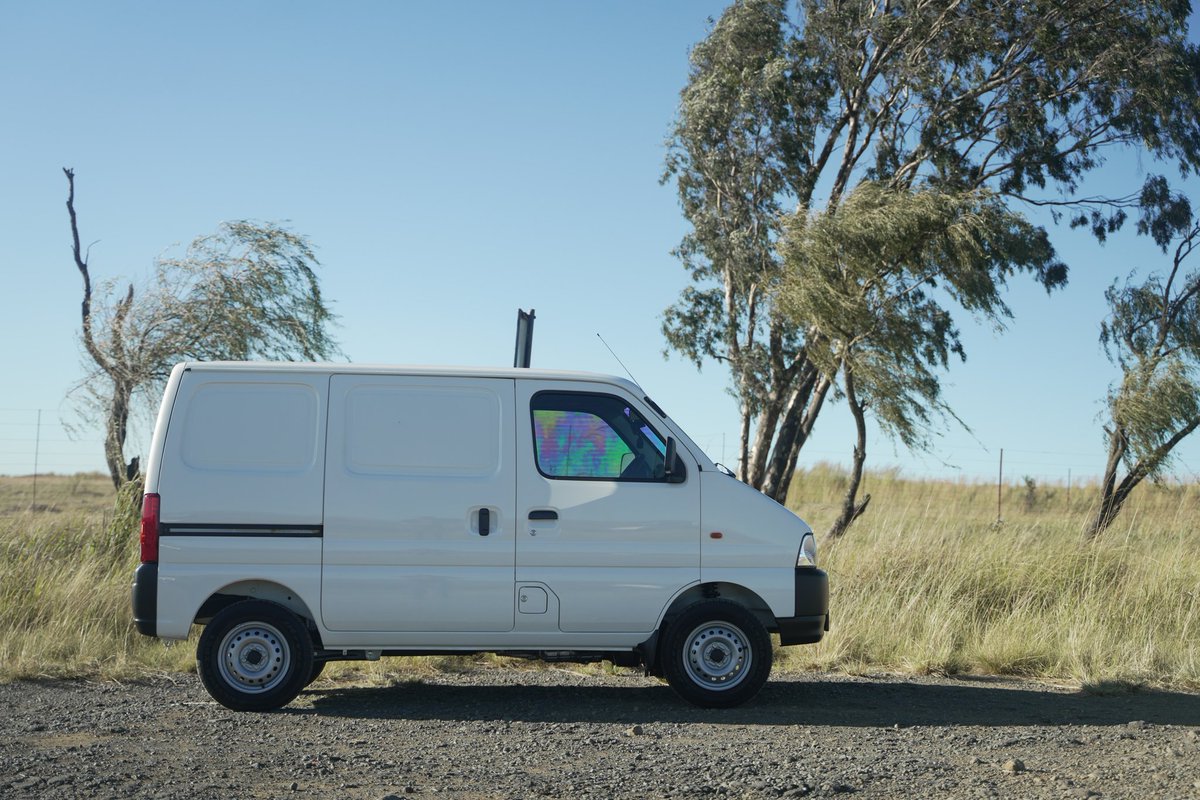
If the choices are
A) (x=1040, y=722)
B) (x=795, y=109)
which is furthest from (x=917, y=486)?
(x=1040, y=722)

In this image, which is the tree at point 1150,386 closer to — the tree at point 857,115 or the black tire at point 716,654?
the tree at point 857,115

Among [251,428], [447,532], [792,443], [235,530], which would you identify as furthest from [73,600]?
[792,443]

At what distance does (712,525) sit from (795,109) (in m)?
22.7

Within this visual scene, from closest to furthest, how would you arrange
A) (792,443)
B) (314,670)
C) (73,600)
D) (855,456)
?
(314,670) < (73,600) < (855,456) < (792,443)

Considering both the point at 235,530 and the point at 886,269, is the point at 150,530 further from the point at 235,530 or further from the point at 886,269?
the point at 886,269

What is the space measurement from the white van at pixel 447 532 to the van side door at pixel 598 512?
1 centimetres

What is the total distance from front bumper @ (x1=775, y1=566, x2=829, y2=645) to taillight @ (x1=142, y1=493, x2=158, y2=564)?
3.98 meters

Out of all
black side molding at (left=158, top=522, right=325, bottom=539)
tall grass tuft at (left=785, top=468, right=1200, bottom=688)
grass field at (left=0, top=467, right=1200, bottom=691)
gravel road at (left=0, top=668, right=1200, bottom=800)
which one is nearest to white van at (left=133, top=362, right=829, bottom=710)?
black side molding at (left=158, top=522, right=325, bottom=539)

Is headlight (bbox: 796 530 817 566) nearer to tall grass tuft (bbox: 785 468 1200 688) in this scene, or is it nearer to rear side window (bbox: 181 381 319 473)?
tall grass tuft (bbox: 785 468 1200 688)

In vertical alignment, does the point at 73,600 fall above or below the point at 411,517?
below

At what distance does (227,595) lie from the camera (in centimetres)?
775

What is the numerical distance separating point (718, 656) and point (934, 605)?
425 cm

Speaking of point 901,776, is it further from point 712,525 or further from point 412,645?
point 412,645

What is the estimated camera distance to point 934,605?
11461 millimetres
